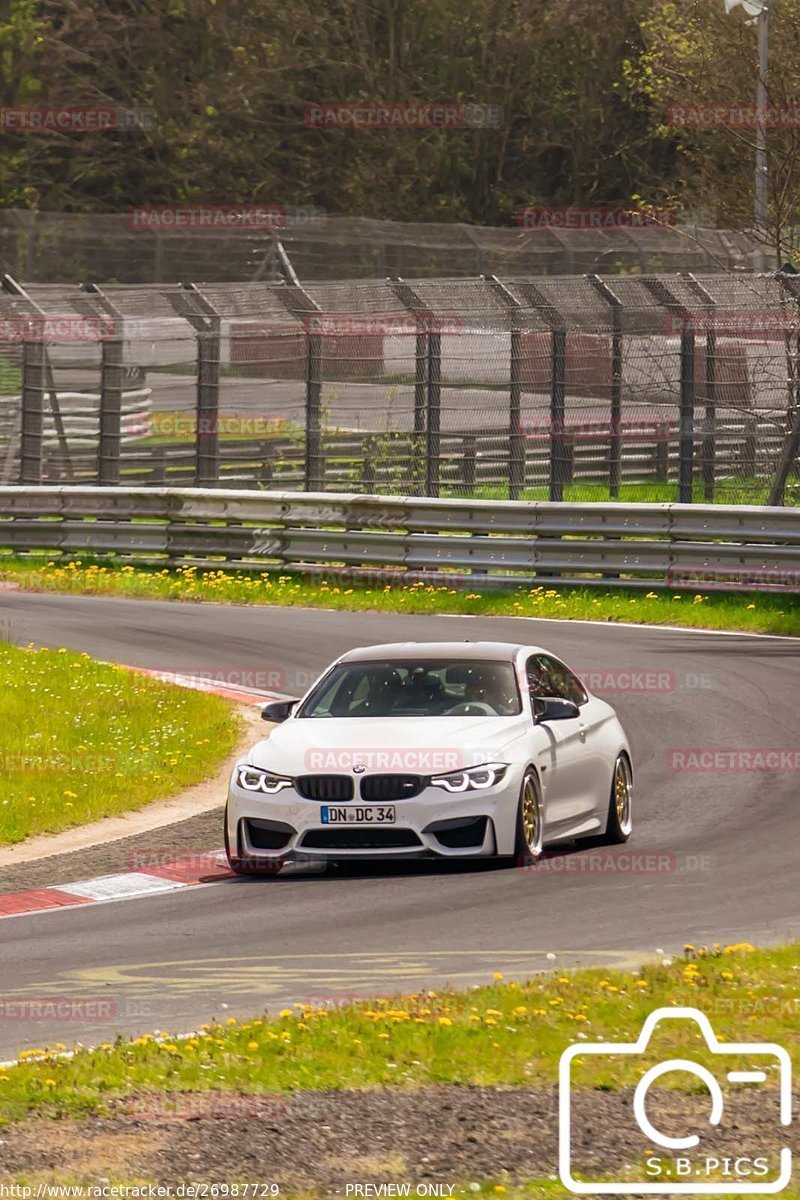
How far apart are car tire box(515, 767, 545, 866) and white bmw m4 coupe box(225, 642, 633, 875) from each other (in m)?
0.01

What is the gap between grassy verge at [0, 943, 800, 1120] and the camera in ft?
25.0

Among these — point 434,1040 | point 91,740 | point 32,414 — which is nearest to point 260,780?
point 91,740

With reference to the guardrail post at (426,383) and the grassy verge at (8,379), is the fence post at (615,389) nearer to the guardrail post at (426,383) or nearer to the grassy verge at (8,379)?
the guardrail post at (426,383)

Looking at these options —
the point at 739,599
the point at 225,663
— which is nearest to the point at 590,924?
the point at 225,663

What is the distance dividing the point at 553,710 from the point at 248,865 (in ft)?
6.55

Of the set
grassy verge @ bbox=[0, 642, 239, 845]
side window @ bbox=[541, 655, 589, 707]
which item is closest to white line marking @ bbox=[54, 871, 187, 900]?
grassy verge @ bbox=[0, 642, 239, 845]

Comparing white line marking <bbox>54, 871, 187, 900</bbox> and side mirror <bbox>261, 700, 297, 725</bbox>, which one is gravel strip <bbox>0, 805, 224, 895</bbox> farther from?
side mirror <bbox>261, 700, 297, 725</bbox>

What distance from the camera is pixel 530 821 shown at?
1266 cm

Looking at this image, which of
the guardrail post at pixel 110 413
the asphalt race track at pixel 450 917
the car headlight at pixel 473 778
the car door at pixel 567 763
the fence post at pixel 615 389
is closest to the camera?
the asphalt race track at pixel 450 917

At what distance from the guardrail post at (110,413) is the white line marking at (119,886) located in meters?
17.9

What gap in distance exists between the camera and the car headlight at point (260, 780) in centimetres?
1247

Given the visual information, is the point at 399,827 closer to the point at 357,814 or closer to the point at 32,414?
the point at 357,814

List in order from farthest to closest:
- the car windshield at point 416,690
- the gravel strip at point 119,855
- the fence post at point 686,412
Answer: the fence post at point 686,412 → the car windshield at point 416,690 → the gravel strip at point 119,855

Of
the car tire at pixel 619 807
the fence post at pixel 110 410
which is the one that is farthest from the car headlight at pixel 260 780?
the fence post at pixel 110 410
